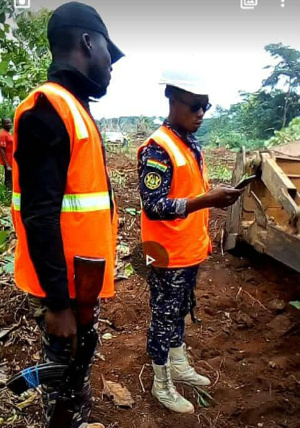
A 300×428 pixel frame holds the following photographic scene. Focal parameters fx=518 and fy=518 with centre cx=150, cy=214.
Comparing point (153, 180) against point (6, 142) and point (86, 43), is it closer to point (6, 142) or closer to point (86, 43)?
point (86, 43)

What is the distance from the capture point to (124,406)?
2648 millimetres

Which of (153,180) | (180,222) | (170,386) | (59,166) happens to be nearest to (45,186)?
(59,166)

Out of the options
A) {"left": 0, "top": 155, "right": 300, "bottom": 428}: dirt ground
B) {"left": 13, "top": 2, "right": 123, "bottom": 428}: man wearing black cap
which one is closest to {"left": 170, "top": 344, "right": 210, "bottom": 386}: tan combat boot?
{"left": 0, "top": 155, "right": 300, "bottom": 428}: dirt ground

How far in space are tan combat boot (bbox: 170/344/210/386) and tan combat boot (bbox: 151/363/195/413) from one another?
164 millimetres

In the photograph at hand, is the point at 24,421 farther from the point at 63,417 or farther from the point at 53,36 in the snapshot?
the point at 53,36

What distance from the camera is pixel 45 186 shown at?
1.60 metres

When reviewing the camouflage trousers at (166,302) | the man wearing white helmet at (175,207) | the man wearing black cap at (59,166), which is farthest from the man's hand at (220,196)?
the man wearing black cap at (59,166)

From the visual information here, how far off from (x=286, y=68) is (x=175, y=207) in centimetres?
1127

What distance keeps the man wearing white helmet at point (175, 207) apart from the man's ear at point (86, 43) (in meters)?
0.71

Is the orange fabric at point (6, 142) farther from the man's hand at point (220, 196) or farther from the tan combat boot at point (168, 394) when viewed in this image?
the man's hand at point (220, 196)

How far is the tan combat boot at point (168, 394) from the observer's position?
2.61 m

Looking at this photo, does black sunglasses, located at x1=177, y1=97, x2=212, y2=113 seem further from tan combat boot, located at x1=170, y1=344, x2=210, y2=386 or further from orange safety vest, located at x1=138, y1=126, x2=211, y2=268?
tan combat boot, located at x1=170, y1=344, x2=210, y2=386

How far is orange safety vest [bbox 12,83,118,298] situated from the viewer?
5.43 feet

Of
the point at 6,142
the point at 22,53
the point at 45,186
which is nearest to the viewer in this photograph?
the point at 45,186
